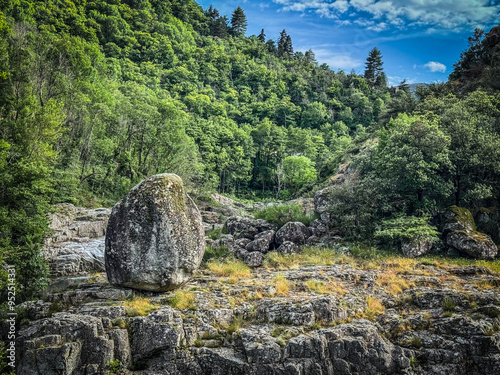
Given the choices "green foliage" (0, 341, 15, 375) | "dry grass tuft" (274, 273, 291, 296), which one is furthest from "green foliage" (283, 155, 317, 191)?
"green foliage" (0, 341, 15, 375)

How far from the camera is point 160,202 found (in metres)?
15.9

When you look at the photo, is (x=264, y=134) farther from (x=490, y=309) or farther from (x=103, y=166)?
(x=490, y=309)

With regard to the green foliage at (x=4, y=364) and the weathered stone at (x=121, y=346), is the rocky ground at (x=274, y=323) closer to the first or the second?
the weathered stone at (x=121, y=346)

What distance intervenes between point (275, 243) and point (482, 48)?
2350 inches

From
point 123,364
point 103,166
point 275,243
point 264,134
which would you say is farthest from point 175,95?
point 123,364

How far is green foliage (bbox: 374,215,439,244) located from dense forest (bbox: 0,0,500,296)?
34cm

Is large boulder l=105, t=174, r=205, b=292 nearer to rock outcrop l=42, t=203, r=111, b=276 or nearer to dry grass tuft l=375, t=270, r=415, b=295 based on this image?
rock outcrop l=42, t=203, r=111, b=276

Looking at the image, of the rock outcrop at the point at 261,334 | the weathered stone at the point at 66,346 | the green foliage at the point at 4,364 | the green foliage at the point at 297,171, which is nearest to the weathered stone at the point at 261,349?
the rock outcrop at the point at 261,334

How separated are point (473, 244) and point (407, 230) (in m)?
4.42

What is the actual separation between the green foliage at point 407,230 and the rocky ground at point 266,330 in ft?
19.9

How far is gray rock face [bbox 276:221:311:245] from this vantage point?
90.2ft

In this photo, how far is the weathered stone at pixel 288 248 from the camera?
84.4 ft

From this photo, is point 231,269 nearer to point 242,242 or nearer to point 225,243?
point 225,243

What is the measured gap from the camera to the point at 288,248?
25.9 meters
